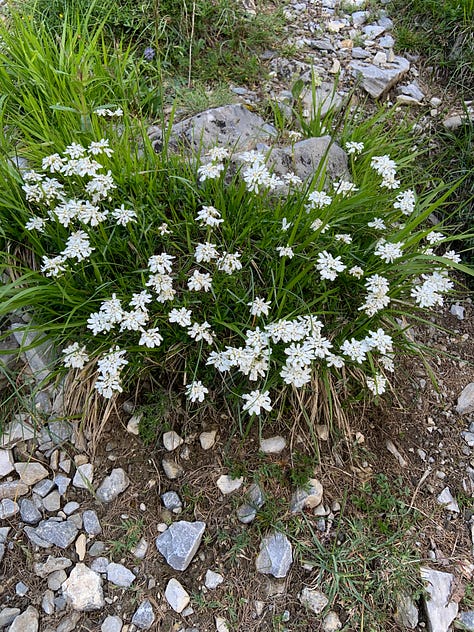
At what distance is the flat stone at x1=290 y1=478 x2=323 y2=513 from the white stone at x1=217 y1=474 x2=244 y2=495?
10.9 inches

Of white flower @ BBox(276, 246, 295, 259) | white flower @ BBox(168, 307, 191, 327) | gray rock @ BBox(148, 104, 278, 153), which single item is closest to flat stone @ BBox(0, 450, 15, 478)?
white flower @ BBox(168, 307, 191, 327)

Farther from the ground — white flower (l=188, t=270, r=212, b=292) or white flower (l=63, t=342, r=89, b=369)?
white flower (l=188, t=270, r=212, b=292)

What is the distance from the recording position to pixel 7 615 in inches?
93.0

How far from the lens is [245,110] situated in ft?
11.9

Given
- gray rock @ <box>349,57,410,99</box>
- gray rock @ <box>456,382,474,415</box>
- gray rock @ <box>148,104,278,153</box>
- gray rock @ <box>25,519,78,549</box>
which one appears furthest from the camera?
gray rock @ <box>349,57,410,99</box>

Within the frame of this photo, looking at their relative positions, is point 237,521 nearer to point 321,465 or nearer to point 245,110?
point 321,465

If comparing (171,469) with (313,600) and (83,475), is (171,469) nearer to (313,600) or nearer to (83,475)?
(83,475)

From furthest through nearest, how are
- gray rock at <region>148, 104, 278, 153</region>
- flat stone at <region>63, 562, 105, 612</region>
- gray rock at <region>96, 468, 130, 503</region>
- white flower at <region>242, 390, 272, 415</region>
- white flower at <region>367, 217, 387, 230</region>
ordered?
gray rock at <region>148, 104, 278, 153</region> < white flower at <region>367, 217, 387, 230</region> < gray rock at <region>96, 468, 130, 503</region> < flat stone at <region>63, 562, 105, 612</region> < white flower at <region>242, 390, 272, 415</region>

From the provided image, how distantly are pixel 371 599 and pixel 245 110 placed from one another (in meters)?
2.98

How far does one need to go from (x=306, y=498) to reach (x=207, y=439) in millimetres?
571

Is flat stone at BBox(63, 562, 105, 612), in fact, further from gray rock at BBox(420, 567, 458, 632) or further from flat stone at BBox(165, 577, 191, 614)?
gray rock at BBox(420, 567, 458, 632)

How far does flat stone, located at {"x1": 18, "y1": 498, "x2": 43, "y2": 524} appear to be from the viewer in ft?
8.53

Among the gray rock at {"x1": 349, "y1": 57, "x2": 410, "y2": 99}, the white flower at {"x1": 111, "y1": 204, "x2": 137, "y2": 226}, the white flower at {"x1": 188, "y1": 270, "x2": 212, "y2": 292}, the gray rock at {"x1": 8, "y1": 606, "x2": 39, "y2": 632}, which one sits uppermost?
the gray rock at {"x1": 349, "y1": 57, "x2": 410, "y2": 99}

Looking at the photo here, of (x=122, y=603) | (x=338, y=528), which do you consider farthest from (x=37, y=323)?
(x=338, y=528)
